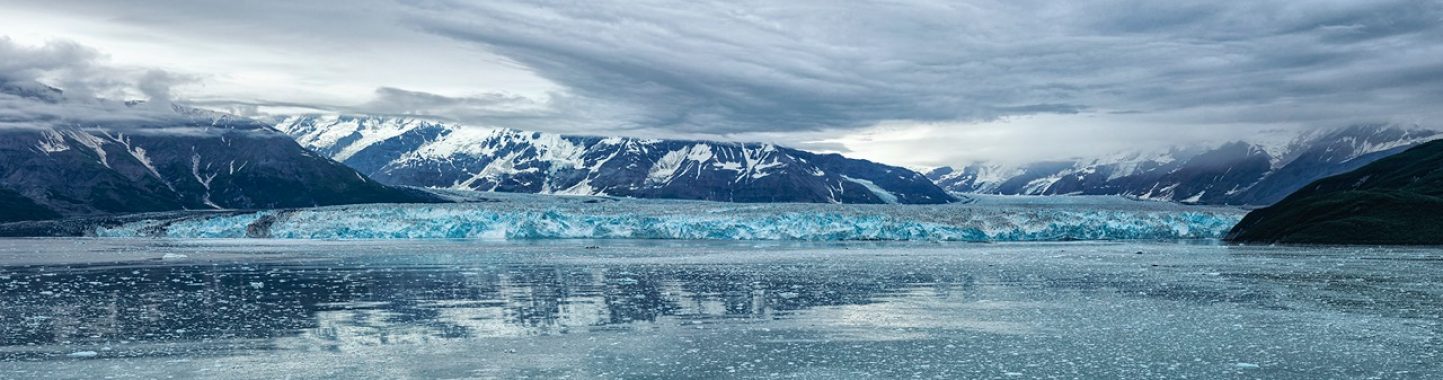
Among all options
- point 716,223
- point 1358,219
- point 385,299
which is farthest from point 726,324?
point 716,223

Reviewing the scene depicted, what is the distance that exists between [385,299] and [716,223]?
6635 centimetres

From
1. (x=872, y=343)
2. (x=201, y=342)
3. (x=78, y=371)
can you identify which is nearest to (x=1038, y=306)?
(x=872, y=343)

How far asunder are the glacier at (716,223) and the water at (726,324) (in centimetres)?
5247

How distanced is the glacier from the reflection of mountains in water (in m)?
49.9

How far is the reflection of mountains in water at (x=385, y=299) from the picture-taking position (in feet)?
63.1

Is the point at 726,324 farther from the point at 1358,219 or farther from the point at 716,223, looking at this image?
the point at 716,223

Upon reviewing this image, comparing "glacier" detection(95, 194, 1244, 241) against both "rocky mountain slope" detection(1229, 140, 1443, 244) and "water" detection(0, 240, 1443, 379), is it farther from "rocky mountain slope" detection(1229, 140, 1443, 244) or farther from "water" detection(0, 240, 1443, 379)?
"water" detection(0, 240, 1443, 379)

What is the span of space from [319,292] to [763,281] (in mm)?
12457

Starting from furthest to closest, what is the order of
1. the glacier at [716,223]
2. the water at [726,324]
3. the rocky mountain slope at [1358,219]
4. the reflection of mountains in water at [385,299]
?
the glacier at [716,223]
the rocky mountain slope at [1358,219]
the reflection of mountains in water at [385,299]
the water at [726,324]

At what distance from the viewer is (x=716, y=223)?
9206cm

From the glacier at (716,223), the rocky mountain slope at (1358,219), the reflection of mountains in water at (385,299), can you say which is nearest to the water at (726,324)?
the reflection of mountains in water at (385,299)

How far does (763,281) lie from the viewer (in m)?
32.4

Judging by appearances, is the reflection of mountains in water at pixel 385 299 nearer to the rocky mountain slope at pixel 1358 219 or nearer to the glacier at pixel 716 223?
the glacier at pixel 716 223

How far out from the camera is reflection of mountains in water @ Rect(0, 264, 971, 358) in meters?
19.2
